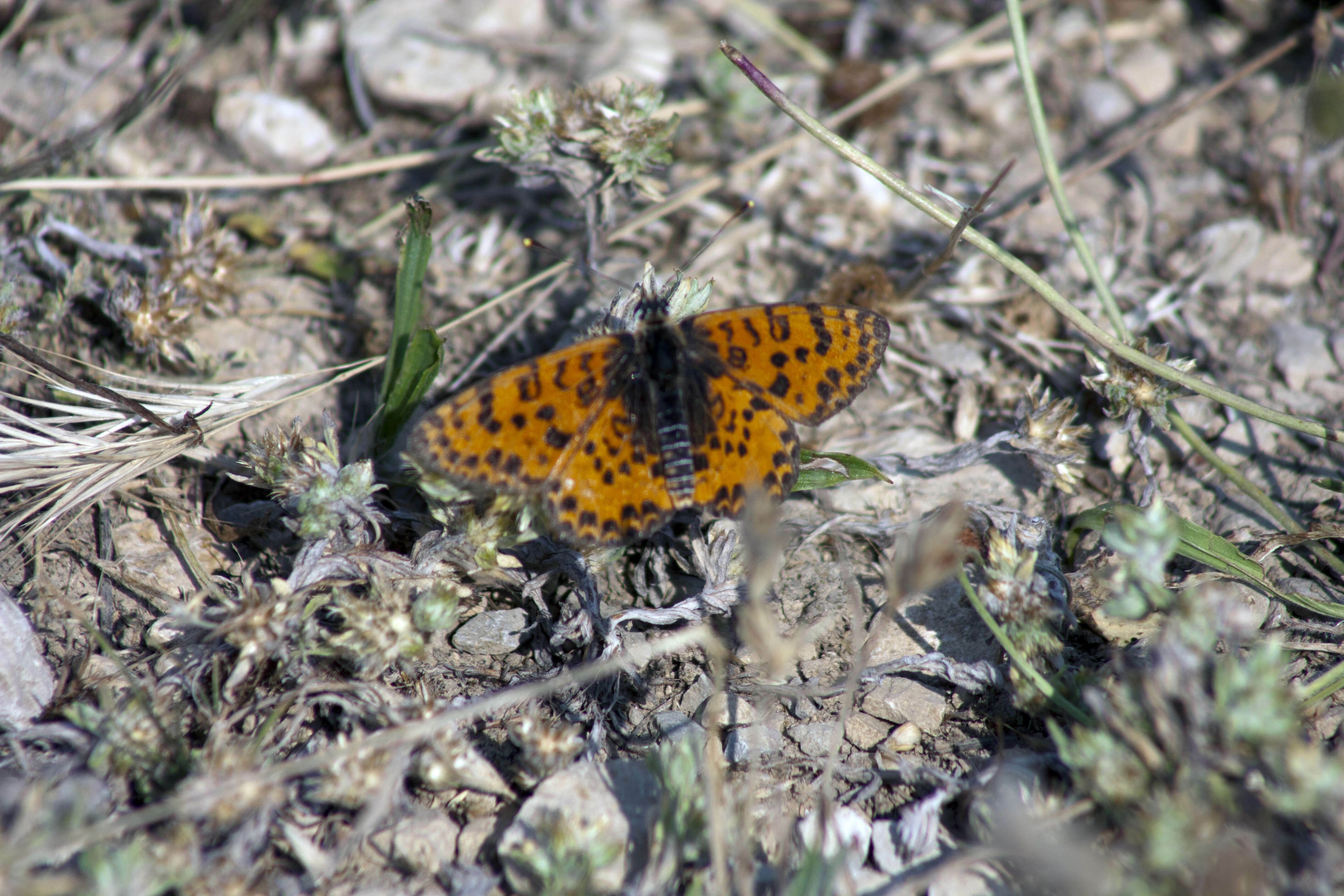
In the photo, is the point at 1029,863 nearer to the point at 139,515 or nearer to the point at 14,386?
the point at 139,515

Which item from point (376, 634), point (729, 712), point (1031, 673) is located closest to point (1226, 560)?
point (1031, 673)

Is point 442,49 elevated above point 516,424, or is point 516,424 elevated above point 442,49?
point 442,49

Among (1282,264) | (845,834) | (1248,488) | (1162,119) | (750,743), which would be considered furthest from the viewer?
(1162,119)

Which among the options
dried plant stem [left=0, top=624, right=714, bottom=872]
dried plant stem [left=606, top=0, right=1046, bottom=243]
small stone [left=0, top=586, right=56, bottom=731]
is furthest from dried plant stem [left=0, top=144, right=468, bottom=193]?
dried plant stem [left=0, top=624, right=714, bottom=872]

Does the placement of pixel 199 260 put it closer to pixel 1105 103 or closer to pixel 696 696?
pixel 696 696

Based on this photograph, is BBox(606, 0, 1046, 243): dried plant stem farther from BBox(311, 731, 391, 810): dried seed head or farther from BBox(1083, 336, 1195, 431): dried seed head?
BBox(311, 731, 391, 810): dried seed head

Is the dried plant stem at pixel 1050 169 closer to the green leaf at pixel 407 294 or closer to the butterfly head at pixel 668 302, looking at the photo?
the butterfly head at pixel 668 302

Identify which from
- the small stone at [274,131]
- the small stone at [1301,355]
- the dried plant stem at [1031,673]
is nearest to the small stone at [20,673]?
the small stone at [274,131]
